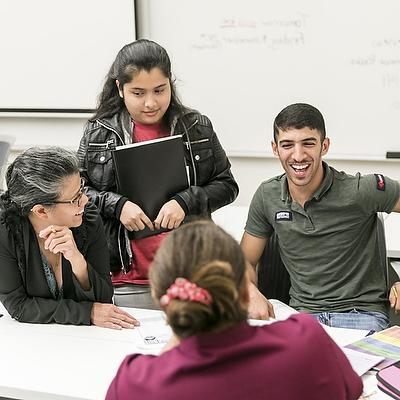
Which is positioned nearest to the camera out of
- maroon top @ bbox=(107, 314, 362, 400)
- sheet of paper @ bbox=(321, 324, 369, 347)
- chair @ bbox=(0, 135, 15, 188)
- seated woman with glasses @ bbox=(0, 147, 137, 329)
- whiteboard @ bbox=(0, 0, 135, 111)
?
maroon top @ bbox=(107, 314, 362, 400)

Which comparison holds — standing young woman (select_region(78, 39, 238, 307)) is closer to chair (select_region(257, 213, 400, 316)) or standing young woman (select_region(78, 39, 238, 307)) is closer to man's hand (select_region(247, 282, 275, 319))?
chair (select_region(257, 213, 400, 316))

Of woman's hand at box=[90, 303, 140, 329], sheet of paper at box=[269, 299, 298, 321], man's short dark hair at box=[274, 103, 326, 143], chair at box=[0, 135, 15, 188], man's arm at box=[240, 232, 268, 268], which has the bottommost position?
sheet of paper at box=[269, 299, 298, 321]

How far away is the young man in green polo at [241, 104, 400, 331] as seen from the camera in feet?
7.27

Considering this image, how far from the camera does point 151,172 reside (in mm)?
2301

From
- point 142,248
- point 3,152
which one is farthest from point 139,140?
point 3,152

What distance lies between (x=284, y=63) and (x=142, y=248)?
145 cm

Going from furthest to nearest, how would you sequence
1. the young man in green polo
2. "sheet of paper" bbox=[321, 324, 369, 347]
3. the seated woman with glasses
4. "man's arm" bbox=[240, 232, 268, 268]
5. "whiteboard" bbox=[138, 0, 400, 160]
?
"whiteboard" bbox=[138, 0, 400, 160]
"man's arm" bbox=[240, 232, 268, 268]
the young man in green polo
the seated woman with glasses
"sheet of paper" bbox=[321, 324, 369, 347]

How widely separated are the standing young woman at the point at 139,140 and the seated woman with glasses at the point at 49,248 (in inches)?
10.3

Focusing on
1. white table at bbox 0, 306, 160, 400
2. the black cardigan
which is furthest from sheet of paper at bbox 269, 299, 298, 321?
the black cardigan

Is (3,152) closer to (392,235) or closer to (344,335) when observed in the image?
(344,335)

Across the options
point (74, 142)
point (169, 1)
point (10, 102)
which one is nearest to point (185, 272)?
point (169, 1)

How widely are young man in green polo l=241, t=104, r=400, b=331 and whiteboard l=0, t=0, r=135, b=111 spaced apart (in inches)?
65.4

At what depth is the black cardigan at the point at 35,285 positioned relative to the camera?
202cm

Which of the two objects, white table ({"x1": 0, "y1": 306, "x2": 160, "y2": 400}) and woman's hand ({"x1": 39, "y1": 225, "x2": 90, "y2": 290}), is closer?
white table ({"x1": 0, "y1": 306, "x2": 160, "y2": 400})
